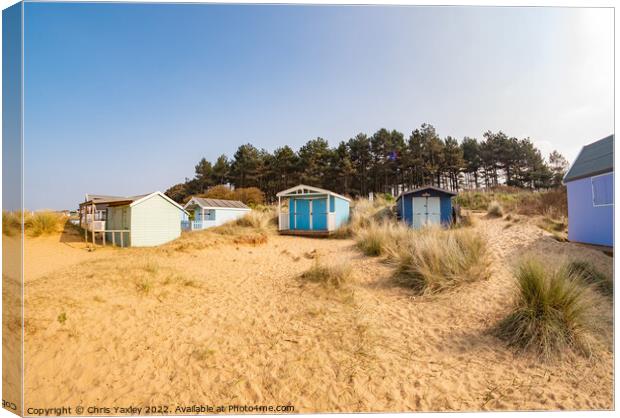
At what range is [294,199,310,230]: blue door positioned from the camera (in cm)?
1456

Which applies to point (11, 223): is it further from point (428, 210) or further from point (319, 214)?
point (428, 210)

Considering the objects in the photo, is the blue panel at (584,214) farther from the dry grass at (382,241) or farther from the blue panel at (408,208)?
the blue panel at (408,208)

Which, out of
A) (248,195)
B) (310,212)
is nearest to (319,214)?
(310,212)

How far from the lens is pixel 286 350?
113 inches

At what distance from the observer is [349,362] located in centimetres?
258

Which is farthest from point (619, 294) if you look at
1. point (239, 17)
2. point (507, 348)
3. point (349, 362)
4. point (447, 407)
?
point (239, 17)

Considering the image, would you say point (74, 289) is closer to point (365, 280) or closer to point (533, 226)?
point (365, 280)

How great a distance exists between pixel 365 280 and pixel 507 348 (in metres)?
2.94

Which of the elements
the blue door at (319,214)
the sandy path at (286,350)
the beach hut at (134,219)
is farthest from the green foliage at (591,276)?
the beach hut at (134,219)

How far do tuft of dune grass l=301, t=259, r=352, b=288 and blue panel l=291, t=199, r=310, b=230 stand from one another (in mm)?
8723

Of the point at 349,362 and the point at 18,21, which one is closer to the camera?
the point at 18,21

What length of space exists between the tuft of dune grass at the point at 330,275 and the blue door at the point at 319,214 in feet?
27.3

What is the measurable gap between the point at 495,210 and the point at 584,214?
6.12 meters

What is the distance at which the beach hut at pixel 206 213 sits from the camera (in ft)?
49.3
